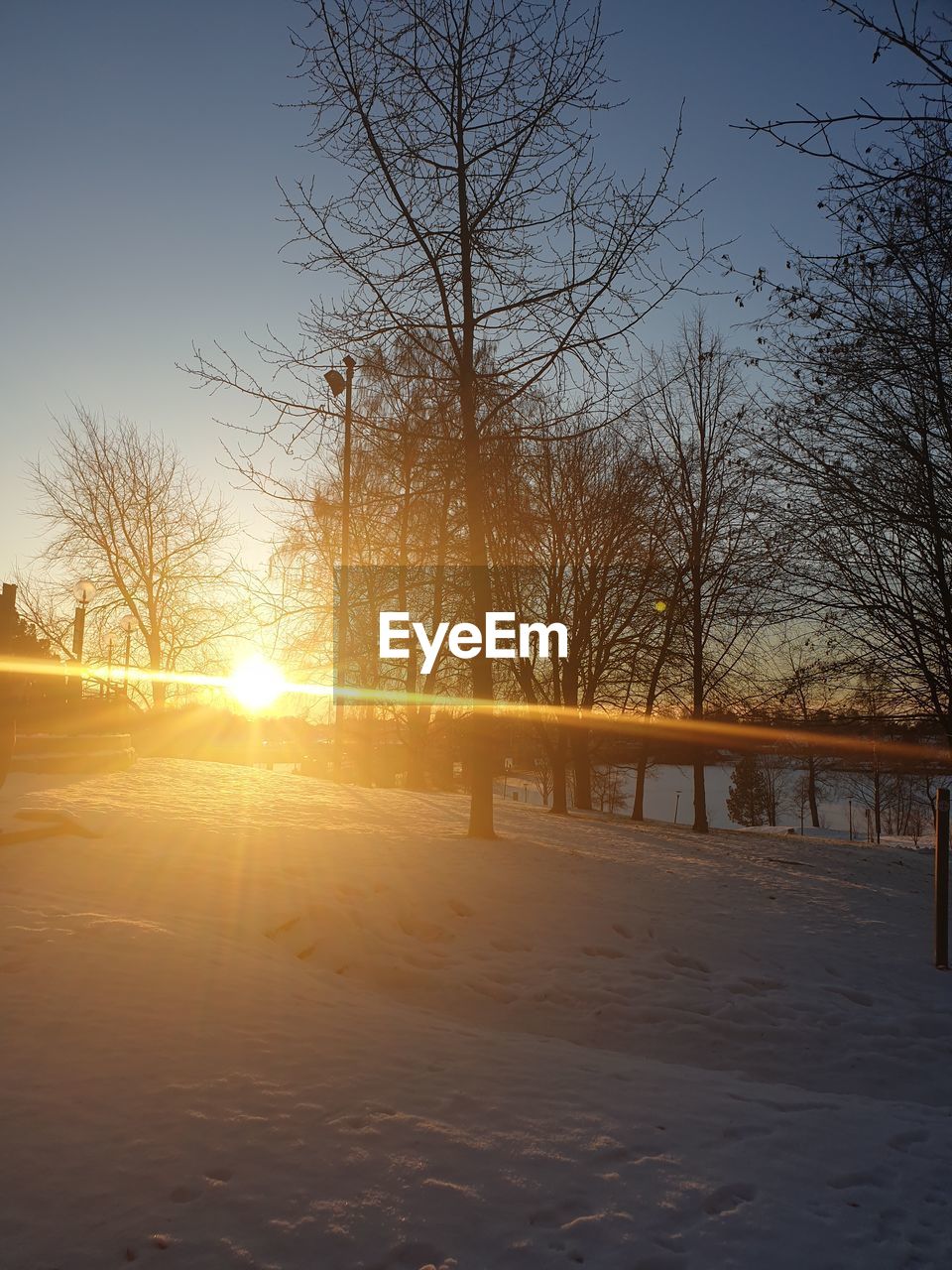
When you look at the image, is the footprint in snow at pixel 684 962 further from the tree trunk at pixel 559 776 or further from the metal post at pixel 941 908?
the tree trunk at pixel 559 776

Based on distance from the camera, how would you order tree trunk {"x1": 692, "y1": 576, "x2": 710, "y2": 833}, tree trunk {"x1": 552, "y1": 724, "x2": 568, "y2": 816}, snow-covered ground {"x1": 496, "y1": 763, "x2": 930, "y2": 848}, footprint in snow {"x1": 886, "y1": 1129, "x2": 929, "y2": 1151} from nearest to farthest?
footprint in snow {"x1": 886, "y1": 1129, "x2": 929, "y2": 1151}, tree trunk {"x1": 552, "y1": 724, "x2": 568, "y2": 816}, tree trunk {"x1": 692, "y1": 576, "x2": 710, "y2": 833}, snow-covered ground {"x1": 496, "y1": 763, "x2": 930, "y2": 848}

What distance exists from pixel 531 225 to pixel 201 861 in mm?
8440

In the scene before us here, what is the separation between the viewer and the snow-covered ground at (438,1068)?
108 inches

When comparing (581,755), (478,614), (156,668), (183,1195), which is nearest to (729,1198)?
(183,1195)

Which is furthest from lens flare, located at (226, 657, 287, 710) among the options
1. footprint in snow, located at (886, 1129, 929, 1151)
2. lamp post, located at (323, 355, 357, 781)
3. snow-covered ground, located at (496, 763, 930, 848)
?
snow-covered ground, located at (496, 763, 930, 848)

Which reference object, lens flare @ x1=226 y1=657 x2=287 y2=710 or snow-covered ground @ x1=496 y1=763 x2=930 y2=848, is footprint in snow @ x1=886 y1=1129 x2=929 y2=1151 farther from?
snow-covered ground @ x1=496 y1=763 x2=930 y2=848

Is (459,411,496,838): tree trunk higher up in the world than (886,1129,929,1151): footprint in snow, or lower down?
higher up

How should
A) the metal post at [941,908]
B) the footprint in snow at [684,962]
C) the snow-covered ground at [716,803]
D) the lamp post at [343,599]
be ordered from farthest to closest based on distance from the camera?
the snow-covered ground at [716,803] < the lamp post at [343,599] < the metal post at [941,908] < the footprint in snow at [684,962]

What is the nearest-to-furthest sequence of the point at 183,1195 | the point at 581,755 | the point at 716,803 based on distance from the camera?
the point at 183,1195, the point at 581,755, the point at 716,803

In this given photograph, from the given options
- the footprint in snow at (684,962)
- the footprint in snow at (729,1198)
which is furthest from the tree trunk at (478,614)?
the footprint in snow at (729,1198)

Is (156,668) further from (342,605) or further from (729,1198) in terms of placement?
(729,1198)

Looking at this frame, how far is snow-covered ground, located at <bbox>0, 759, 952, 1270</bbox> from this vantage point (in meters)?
2.74

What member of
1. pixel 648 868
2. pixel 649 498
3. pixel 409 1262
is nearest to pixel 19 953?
pixel 409 1262

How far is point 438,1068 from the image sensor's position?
13.1 feet
